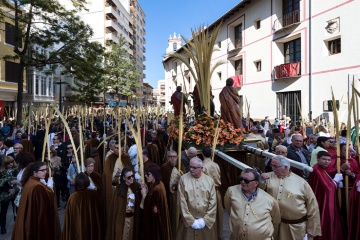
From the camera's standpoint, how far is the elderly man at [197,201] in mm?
4493

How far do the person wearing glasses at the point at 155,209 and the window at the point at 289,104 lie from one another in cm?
1648

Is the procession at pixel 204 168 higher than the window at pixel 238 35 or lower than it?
lower

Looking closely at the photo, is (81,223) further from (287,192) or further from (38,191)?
(287,192)

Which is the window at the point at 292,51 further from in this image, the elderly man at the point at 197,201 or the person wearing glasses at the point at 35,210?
the person wearing glasses at the point at 35,210

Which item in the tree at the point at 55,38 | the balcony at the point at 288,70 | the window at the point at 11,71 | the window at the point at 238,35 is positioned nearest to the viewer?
the tree at the point at 55,38

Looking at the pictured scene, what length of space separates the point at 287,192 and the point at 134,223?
226 cm

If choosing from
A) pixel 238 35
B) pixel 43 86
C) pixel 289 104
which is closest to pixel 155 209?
pixel 289 104

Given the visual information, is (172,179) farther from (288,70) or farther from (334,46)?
(288,70)

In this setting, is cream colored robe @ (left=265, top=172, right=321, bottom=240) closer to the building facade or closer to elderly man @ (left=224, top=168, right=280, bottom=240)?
elderly man @ (left=224, top=168, right=280, bottom=240)

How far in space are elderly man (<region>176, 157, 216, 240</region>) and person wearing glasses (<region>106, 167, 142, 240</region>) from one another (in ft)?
2.39

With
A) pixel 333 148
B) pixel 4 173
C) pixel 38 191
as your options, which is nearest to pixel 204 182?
pixel 38 191

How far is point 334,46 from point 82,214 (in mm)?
17159

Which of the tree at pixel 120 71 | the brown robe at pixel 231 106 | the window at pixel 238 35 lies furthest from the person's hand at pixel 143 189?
the tree at pixel 120 71

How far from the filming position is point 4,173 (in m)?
6.23
